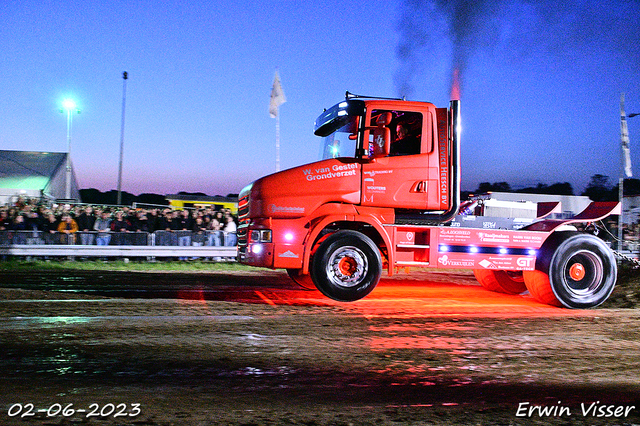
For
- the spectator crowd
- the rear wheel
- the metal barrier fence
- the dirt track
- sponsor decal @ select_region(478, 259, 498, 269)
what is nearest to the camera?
the dirt track

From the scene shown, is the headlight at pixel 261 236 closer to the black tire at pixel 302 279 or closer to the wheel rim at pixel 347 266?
the wheel rim at pixel 347 266

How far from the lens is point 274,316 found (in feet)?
23.4

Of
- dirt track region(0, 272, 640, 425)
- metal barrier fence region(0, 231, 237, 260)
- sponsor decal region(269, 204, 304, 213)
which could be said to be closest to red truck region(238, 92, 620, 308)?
sponsor decal region(269, 204, 304, 213)

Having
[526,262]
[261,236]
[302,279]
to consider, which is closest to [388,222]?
[261,236]

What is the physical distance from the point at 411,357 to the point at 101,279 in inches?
330

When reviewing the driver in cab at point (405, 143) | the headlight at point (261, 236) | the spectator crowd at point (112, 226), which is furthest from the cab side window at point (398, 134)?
the spectator crowd at point (112, 226)

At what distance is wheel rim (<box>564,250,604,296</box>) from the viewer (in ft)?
29.4

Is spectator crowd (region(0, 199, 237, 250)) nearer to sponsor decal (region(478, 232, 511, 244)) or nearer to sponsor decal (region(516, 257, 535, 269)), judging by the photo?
sponsor decal (region(478, 232, 511, 244))

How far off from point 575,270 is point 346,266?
3986 mm

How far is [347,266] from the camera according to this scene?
834 centimetres

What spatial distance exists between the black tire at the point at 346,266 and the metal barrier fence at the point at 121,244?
29.4ft

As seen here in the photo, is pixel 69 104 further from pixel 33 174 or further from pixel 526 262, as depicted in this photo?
pixel 526 262

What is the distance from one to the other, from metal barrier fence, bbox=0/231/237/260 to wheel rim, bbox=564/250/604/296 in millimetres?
10431

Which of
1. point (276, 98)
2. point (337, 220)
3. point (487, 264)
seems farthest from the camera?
point (276, 98)
